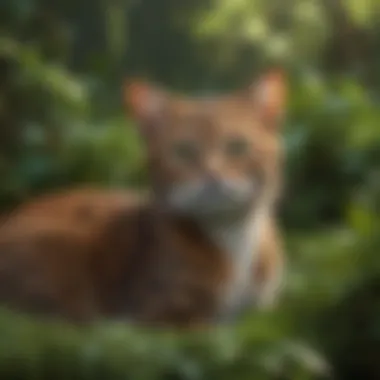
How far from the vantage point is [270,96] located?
136cm

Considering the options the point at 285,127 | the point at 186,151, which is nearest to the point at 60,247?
the point at 186,151

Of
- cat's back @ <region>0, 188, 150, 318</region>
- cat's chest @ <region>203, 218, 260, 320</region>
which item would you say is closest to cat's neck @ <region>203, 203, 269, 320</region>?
cat's chest @ <region>203, 218, 260, 320</region>

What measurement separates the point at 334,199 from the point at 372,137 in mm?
97

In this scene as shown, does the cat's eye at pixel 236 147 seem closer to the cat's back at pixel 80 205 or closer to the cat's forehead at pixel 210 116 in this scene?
the cat's forehead at pixel 210 116

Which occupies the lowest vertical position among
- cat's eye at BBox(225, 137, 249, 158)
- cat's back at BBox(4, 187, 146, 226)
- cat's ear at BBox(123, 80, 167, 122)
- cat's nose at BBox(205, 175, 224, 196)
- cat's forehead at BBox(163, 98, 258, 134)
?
cat's nose at BBox(205, 175, 224, 196)

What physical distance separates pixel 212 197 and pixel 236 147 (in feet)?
0.25

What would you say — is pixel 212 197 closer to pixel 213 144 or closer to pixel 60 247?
pixel 213 144

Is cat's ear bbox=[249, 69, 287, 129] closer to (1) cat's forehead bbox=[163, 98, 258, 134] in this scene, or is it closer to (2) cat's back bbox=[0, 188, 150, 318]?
(1) cat's forehead bbox=[163, 98, 258, 134]

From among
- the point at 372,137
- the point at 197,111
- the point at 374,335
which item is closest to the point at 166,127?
the point at 197,111

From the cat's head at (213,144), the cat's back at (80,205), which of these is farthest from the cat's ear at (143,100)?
the cat's back at (80,205)

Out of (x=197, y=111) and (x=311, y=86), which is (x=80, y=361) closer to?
(x=197, y=111)

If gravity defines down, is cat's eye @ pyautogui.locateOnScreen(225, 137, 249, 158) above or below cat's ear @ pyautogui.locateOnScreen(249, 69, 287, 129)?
below

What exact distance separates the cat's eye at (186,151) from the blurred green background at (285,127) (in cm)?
5

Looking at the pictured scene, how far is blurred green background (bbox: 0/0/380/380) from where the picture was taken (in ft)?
4.35
